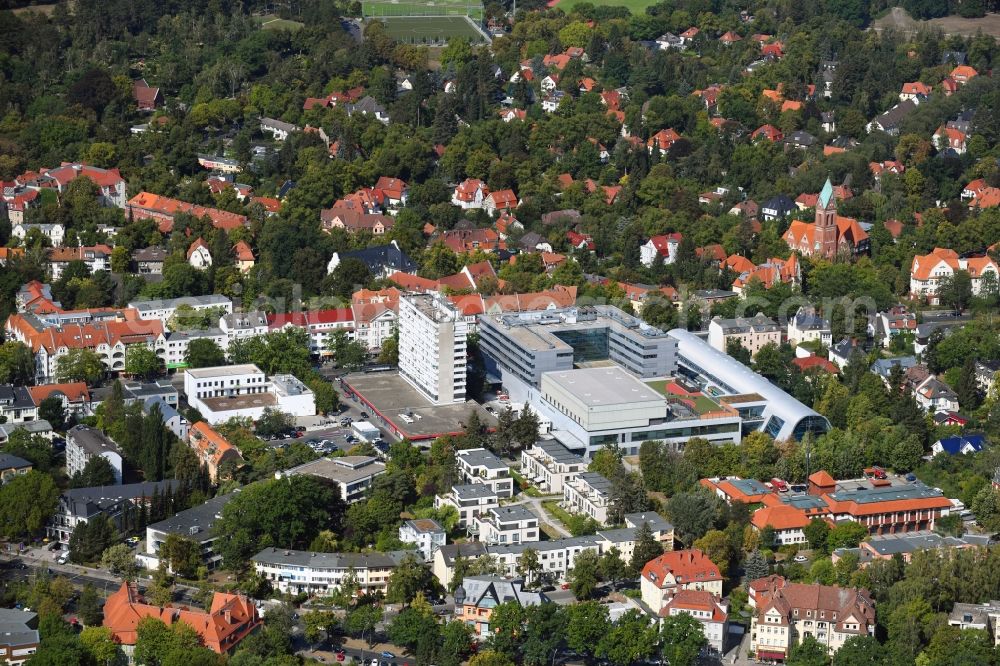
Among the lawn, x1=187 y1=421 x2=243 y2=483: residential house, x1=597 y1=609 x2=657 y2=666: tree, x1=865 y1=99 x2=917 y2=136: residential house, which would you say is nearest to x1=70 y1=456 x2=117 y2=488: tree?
x1=187 y1=421 x2=243 y2=483: residential house

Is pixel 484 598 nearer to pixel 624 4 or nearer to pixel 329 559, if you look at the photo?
pixel 329 559

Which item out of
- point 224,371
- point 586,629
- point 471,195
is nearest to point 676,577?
point 586,629

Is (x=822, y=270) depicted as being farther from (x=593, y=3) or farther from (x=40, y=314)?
(x=593, y=3)

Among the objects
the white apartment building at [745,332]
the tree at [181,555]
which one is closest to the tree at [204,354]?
the tree at [181,555]

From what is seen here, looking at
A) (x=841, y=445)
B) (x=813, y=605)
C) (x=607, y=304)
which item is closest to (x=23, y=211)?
(x=607, y=304)

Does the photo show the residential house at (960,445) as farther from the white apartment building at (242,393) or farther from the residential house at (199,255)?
the residential house at (199,255)

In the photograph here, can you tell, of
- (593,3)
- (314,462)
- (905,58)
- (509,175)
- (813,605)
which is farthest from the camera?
(593,3)
